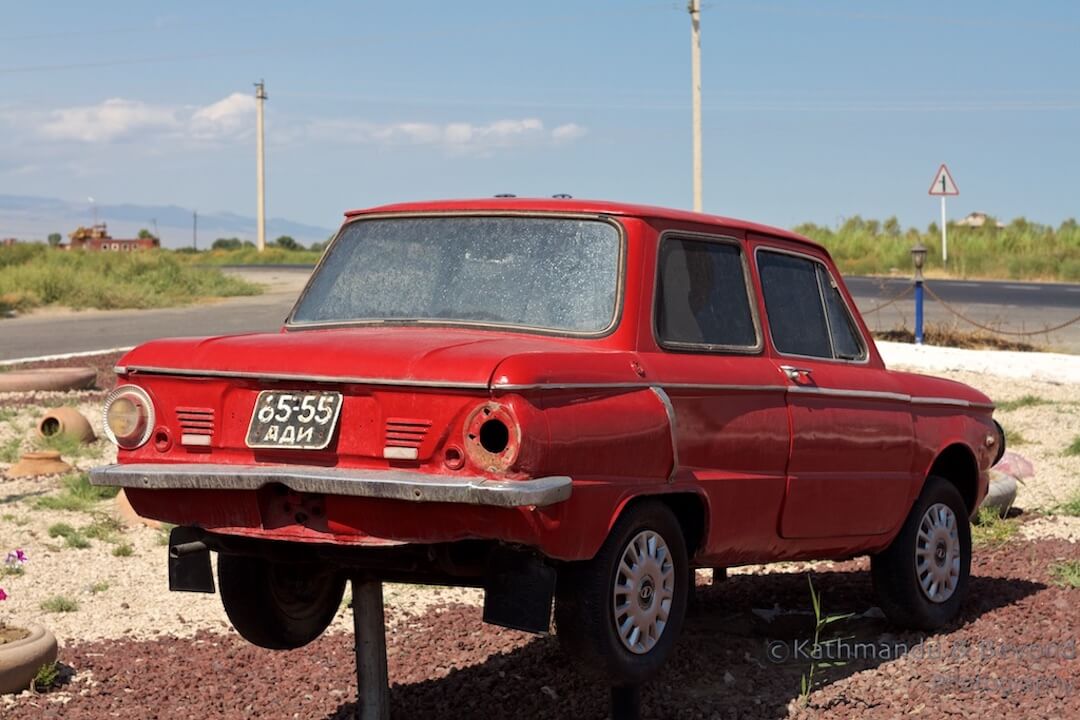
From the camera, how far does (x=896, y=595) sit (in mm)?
6809

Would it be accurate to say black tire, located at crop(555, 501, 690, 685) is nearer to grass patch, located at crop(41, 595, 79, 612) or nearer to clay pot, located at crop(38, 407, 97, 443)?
grass patch, located at crop(41, 595, 79, 612)

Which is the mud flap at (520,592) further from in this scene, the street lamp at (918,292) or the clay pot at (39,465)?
the street lamp at (918,292)

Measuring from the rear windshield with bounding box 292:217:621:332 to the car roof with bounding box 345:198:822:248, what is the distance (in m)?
0.04

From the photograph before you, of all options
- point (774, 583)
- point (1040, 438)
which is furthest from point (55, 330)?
point (774, 583)

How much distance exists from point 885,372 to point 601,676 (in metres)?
2.57

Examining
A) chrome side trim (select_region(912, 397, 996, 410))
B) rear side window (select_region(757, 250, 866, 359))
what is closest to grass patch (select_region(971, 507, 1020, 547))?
chrome side trim (select_region(912, 397, 996, 410))

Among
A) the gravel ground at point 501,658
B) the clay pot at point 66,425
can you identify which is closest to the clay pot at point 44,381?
the clay pot at point 66,425

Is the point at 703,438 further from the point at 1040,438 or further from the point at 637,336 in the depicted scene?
the point at 1040,438

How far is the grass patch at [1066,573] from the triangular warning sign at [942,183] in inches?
710

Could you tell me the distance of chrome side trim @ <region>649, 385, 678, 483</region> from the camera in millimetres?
5156

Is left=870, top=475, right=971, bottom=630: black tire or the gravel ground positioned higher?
left=870, top=475, right=971, bottom=630: black tire

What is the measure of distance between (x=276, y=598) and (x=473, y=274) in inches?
55.3

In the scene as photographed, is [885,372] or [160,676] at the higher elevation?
[885,372]

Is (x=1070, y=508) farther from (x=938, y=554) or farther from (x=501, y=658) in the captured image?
(x=501, y=658)
